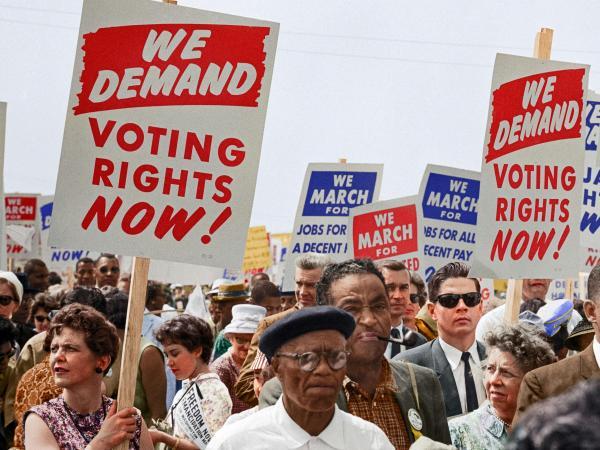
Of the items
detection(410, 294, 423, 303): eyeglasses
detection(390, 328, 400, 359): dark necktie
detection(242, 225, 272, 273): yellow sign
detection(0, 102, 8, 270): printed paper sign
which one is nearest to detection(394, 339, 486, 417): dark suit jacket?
detection(390, 328, 400, 359): dark necktie

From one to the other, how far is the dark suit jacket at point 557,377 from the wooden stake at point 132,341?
165 cm

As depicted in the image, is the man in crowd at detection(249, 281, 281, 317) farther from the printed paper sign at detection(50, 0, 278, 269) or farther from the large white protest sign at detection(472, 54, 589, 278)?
the printed paper sign at detection(50, 0, 278, 269)

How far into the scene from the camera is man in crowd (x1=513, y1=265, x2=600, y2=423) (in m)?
4.31

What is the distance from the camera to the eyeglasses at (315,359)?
3.48m

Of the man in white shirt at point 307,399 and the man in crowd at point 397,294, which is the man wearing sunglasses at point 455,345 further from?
the man in white shirt at point 307,399

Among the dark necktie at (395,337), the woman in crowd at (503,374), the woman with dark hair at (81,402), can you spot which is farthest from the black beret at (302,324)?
the dark necktie at (395,337)

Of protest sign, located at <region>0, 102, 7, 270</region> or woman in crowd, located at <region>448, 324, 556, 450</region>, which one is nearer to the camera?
woman in crowd, located at <region>448, 324, 556, 450</region>

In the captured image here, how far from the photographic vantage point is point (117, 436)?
14.8 ft

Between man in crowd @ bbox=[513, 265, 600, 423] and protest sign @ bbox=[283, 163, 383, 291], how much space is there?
7.91m

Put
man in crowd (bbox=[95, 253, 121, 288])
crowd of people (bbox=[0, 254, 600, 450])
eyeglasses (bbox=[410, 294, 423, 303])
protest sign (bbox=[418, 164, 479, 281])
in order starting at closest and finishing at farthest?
crowd of people (bbox=[0, 254, 600, 450])
eyeglasses (bbox=[410, 294, 423, 303])
protest sign (bbox=[418, 164, 479, 281])
man in crowd (bbox=[95, 253, 121, 288])

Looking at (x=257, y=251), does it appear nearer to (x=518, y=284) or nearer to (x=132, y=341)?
(x=518, y=284)

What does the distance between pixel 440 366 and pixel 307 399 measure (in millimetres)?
2878

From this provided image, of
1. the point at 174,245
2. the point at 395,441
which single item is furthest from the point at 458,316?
the point at 395,441

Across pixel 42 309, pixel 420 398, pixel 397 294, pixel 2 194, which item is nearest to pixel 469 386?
pixel 397 294
